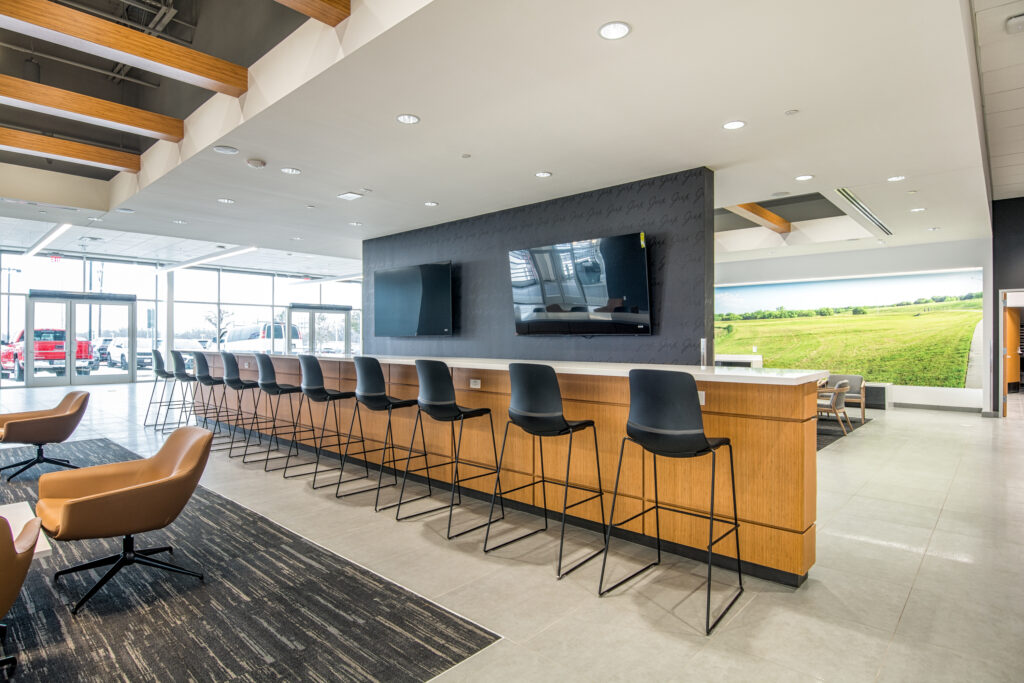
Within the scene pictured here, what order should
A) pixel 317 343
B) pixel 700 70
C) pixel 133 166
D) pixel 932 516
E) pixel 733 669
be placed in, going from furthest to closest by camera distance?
pixel 317 343 → pixel 133 166 → pixel 932 516 → pixel 700 70 → pixel 733 669

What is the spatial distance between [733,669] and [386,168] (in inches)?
161

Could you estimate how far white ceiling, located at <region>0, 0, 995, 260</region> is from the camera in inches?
94.7

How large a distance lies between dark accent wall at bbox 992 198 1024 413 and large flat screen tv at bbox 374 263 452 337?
805 centimetres

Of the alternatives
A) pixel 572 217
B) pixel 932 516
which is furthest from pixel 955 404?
pixel 572 217

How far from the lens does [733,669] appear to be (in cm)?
208

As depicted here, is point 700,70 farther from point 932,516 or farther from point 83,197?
point 83,197

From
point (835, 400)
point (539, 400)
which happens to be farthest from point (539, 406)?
point (835, 400)

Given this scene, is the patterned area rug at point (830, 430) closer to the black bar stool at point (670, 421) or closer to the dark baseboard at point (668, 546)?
the dark baseboard at point (668, 546)

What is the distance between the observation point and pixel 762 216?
7676mm

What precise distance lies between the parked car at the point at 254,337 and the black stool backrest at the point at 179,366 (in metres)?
7.27

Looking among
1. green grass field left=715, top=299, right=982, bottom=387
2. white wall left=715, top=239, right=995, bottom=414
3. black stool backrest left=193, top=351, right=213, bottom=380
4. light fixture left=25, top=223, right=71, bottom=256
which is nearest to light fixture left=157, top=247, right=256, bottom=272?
light fixture left=25, top=223, right=71, bottom=256

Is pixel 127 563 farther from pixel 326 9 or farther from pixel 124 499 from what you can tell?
pixel 326 9

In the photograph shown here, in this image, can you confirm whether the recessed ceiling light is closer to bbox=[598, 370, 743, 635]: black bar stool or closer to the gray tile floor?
bbox=[598, 370, 743, 635]: black bar stool

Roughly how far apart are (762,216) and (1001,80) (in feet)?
12.0
